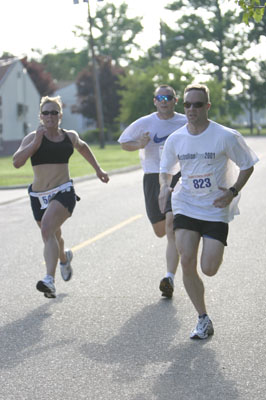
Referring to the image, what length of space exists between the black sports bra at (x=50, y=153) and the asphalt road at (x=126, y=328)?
126 centimetres

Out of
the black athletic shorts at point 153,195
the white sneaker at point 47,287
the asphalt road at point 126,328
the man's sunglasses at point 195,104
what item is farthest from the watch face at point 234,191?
the black athletic shorts at point 153,195

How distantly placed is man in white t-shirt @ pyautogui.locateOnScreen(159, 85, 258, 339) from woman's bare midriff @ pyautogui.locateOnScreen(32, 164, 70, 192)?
1.84 m

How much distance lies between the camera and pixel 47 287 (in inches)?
285

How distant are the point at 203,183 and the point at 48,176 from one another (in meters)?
2.07

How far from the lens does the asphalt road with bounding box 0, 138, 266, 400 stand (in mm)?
4977

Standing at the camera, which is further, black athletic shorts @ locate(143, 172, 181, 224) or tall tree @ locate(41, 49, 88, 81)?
tall tree @ locate(41, 49, 88, 81)

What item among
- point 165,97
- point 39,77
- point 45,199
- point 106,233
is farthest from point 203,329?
point 39,77

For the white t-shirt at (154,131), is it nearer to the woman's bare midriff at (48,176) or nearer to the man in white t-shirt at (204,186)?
the woman's bare midriff at (48,176)

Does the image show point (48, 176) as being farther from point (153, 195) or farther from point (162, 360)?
point (162, 360)

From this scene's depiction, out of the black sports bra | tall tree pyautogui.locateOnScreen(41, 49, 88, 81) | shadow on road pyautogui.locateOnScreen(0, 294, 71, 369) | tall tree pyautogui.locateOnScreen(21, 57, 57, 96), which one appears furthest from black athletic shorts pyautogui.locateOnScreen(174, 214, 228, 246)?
tall tree pyautogui.locateOnScreen(41, 49, 88, 81)

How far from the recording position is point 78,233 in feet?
41.0

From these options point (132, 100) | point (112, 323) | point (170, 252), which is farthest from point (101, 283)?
point (132, 100)

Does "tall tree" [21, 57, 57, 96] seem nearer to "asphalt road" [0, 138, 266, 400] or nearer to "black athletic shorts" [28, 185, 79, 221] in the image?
"asphalt road" [0, 138, 266, 400]

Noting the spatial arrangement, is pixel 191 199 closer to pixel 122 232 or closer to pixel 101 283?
pixel 101 283
